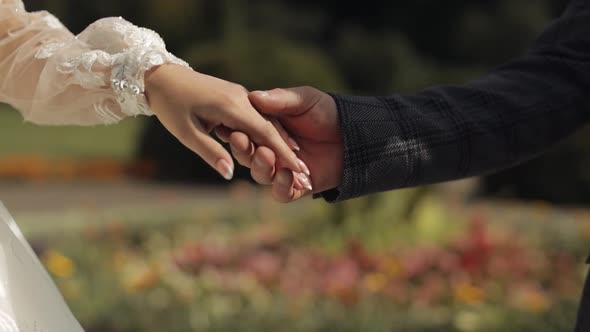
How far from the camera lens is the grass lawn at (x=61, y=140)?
8914mm

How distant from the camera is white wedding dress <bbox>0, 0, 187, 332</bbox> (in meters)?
1.25

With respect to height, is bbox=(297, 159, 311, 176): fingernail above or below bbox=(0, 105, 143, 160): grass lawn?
above

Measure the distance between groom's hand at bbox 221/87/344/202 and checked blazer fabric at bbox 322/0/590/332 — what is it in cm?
2

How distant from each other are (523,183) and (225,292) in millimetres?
4670

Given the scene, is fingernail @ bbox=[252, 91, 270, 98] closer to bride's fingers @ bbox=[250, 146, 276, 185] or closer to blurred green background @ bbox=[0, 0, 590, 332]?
bride's fingers @ bbox=[250, 146, 276, 185]

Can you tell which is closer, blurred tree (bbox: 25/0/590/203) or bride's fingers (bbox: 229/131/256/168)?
bride's fingers (bbox: 229/131/256/168)

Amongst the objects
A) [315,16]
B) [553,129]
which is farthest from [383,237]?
[315,16]

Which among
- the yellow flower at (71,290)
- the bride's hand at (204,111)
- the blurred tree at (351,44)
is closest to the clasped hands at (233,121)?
the bride's hand at (204,111)

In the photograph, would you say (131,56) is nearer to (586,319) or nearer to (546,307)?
(586,319)

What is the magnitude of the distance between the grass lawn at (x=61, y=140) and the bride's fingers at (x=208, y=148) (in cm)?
764

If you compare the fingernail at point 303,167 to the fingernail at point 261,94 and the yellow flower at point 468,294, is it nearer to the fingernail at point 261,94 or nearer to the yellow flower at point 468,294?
the fingernail at point 261,94

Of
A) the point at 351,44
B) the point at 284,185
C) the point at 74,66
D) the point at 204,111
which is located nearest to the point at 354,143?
the point at 284,185

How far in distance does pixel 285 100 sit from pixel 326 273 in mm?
2220

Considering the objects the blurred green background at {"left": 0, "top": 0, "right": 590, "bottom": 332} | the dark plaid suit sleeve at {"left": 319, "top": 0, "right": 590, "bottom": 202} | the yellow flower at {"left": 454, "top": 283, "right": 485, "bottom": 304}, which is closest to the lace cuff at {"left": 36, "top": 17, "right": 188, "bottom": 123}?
the dark plaid suit sleeve at {"left": 319, "top": 0, "right": 590, "bottom": 202}
